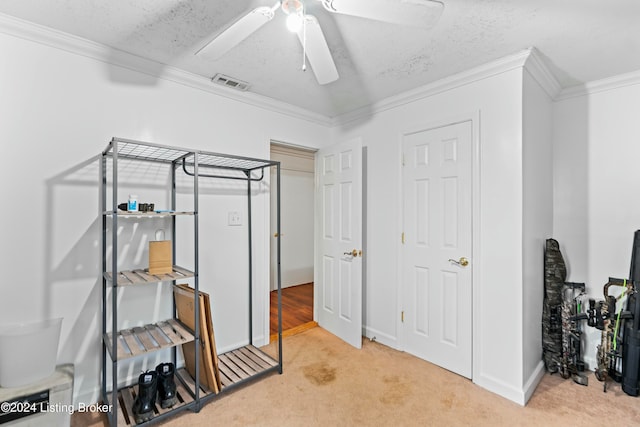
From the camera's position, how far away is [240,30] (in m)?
1.40

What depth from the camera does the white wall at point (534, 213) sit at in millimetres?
2143

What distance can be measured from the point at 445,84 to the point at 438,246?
135cm

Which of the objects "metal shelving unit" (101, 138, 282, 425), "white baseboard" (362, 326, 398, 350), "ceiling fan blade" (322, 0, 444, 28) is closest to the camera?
"ceiling fan blade" (322, 0, 444, 28)

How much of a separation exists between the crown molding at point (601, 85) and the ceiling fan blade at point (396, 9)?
6.96ft

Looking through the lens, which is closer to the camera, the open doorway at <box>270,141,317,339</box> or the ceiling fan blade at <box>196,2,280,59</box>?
the ceiling fan blade at <box>196,2,280,59</box>

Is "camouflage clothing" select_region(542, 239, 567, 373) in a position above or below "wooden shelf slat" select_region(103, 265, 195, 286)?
below

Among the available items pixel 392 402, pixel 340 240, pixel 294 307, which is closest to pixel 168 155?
pixel 340 240

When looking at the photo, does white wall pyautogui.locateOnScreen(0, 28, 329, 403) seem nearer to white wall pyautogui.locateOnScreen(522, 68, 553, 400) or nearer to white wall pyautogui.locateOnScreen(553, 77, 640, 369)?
white wall pyautogui.locateOnScreen(522, 68, 553, 400)

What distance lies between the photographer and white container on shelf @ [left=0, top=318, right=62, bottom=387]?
160 cm

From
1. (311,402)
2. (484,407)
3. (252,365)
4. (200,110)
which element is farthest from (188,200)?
(484,407)

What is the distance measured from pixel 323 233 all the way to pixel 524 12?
7.99 ft

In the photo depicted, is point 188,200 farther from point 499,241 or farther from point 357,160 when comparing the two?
point 499,241

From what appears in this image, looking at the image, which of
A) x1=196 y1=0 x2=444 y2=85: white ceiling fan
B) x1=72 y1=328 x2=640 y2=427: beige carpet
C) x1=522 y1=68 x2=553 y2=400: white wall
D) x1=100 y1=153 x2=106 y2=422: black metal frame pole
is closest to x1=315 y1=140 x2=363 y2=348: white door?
x1=72 y1=328 x2=640 y2=427: beige carpet

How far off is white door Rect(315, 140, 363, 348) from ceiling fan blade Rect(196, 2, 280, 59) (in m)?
1.62
